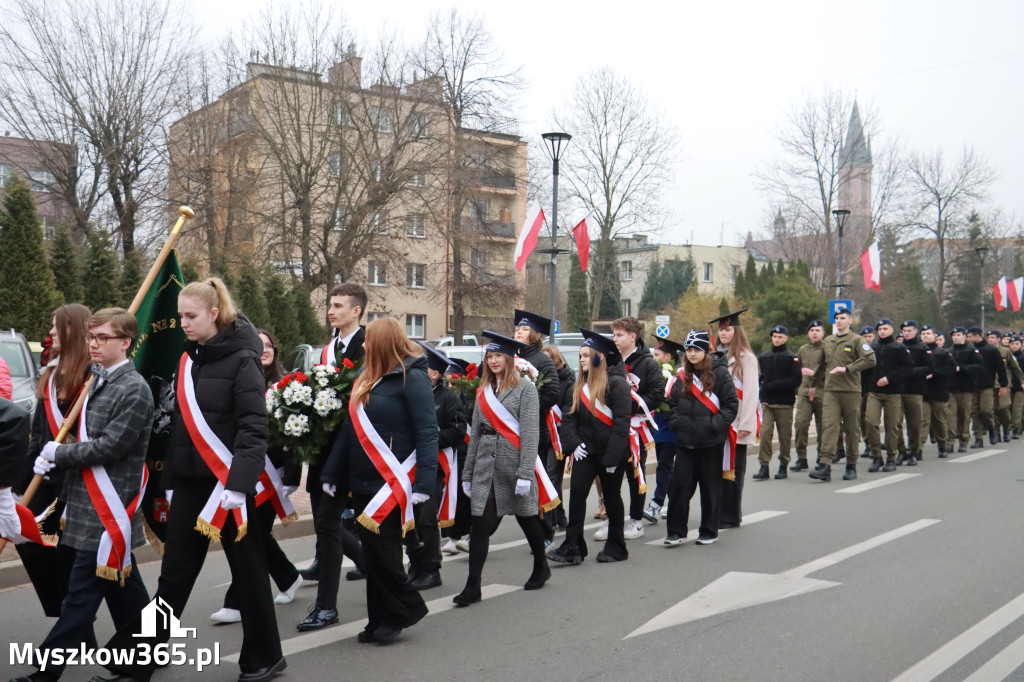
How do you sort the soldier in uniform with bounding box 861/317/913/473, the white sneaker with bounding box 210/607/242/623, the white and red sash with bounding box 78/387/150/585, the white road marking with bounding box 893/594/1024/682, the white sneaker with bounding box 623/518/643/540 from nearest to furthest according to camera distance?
the white and red sash with bounding box 78/387/150/585
the white road marking with bounding box 893/594/1024/682
the white sneaker with bounding box 210/607/242/623
the white sneaker with bounding box 623/518/643/540
the soldier in uniform with bounding box 861/317/913/473

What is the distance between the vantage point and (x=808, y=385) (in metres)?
13.9

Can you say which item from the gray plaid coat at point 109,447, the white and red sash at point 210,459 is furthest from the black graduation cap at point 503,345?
the gray plaid coat at point 109,447

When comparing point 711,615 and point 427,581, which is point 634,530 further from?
point 711,615

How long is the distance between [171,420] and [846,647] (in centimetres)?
386

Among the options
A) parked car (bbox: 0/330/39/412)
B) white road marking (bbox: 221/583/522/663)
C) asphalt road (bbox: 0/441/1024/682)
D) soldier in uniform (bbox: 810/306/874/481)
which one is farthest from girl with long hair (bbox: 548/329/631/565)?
parked car (bbox: 0/330/39/412)

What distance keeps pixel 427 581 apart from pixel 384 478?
72.3 inches

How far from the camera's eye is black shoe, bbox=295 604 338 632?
19.6ft

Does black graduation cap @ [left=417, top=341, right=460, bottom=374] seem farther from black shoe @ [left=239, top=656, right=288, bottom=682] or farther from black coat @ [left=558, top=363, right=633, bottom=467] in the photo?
black shoe @ [left=239, top=656, right=288, bottom=682]

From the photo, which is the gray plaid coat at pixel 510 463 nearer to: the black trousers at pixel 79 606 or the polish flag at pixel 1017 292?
the black trousers at pixel 79 606

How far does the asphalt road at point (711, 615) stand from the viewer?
529 centimetres

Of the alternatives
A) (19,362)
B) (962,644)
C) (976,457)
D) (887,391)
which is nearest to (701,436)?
(962,644)

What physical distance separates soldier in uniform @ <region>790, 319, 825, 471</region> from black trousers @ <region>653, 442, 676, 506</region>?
161 inches

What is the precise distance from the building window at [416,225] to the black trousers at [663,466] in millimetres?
23694

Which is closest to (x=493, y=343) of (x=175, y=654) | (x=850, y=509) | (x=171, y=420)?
(x=171, y=420)
